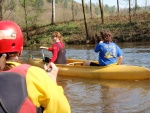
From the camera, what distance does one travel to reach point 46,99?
62.7 inches

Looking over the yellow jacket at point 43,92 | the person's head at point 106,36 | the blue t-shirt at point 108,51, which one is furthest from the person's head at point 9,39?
the blue t-shirt at point 108,51

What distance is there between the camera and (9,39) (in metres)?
1.82

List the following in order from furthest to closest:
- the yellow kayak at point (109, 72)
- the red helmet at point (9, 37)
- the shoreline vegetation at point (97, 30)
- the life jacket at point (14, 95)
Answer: the shoreline vegetation at point (97, 30) → the yellow kayak at point (109, 72) → the red helmet at point (9, 37) → the life jacket at point (14, 95)

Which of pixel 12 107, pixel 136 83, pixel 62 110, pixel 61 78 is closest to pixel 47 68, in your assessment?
pixel 62 110

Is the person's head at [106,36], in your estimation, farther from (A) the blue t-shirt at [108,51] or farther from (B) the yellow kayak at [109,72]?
(B) the yellow kayak at [109,72]

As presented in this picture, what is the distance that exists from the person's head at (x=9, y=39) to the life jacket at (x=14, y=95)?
0.30 meters

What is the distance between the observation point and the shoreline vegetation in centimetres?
2566

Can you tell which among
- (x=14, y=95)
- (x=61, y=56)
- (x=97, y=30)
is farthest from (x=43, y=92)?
(x=97, y=30)

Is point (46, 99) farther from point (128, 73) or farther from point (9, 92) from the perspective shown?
point (128, 73)

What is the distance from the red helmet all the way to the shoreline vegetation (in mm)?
21952

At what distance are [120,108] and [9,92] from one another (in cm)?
446

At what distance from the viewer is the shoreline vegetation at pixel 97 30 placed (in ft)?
84.2

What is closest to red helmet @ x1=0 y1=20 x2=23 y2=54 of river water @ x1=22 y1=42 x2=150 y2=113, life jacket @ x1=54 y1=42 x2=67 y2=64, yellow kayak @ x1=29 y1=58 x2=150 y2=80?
river water @ x1=22 y1=42 x2=150 y2=113

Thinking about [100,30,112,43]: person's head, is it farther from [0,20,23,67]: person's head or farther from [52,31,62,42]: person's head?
[0,20,23,67]: person's head
